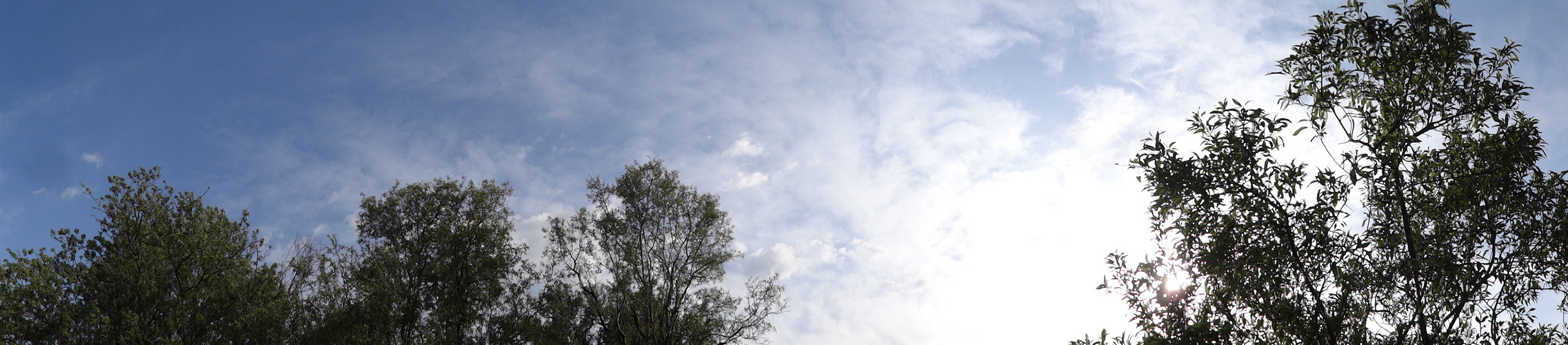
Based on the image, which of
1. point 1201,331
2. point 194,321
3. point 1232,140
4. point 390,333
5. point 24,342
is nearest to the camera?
point 1201,331

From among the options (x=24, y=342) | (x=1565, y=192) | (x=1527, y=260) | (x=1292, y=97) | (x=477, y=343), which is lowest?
(x=1527, y=260)

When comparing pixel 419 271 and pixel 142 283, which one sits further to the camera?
pixel 419 271

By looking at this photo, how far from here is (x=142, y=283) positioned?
21844 mm

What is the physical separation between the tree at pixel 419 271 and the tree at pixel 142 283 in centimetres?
427

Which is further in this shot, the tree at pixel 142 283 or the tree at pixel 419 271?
the tree at pixel 419 271

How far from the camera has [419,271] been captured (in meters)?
30.7

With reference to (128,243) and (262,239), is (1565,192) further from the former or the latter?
(262,239)

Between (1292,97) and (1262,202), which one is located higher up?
(1292,97)

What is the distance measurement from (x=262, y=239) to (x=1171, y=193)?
29706mm

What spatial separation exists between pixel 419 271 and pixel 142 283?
380 inches

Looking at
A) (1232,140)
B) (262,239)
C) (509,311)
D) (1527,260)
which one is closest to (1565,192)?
(1527,260)

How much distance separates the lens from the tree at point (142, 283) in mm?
20750

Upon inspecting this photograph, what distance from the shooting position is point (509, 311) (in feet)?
102

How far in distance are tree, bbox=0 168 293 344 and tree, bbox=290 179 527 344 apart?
427cm
